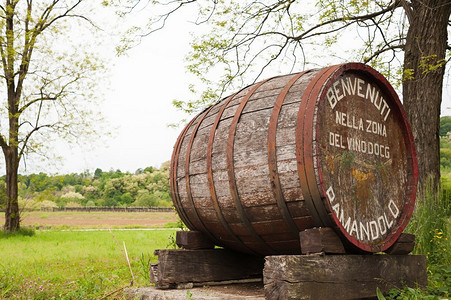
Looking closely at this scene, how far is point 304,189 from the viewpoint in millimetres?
3117

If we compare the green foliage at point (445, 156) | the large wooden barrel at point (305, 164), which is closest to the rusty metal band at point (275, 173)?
the large wooden barrel at point (305, 164)

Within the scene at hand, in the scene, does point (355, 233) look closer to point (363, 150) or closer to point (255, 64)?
point (363, 150)

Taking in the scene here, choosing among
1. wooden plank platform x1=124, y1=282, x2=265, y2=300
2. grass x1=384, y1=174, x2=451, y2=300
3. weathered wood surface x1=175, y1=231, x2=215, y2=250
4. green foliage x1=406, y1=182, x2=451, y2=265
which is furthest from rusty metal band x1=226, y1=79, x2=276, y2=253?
green foliage x1=406, y1=182, x2=451, y2=265

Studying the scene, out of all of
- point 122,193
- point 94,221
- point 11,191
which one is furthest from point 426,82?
point 122,193

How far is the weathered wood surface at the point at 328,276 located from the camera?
10.2 feet

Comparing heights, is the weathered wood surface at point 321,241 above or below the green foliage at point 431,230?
above

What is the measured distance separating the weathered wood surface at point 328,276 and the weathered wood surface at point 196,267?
1351mm

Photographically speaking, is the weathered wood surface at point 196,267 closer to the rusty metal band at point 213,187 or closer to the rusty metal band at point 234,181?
the rusty metal band at point 213,187

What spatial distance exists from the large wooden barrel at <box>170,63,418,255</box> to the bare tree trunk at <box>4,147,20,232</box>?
13050 millimetres

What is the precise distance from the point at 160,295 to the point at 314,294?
1625 millimetres

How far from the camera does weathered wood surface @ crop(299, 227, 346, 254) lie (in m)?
3.17

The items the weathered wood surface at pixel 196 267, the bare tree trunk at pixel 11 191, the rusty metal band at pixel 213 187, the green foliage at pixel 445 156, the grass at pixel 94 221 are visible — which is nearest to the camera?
the rusty metal band at pixel 213 187

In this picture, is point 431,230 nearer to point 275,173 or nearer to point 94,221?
point 275,173

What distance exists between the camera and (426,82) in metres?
7.10
